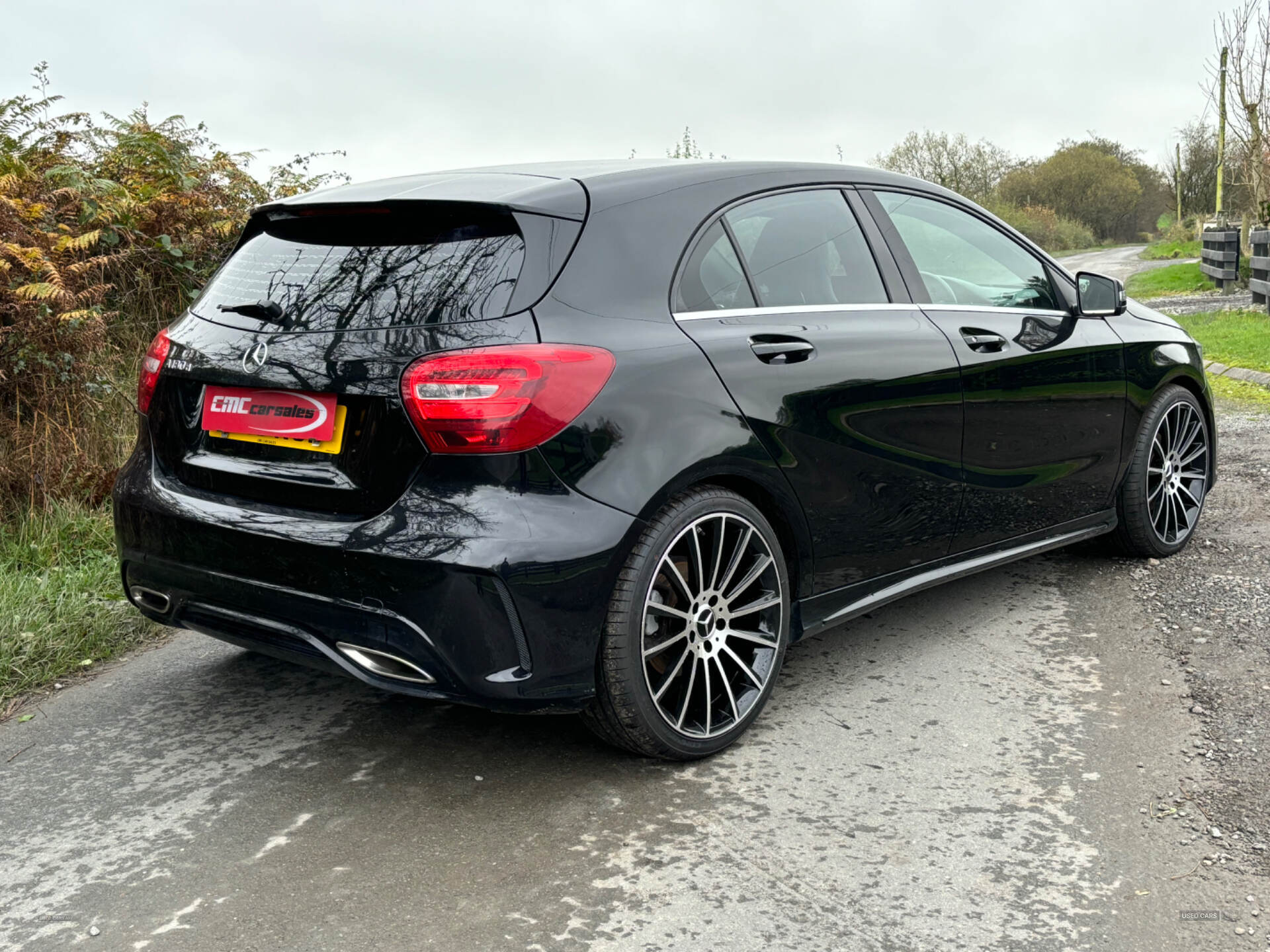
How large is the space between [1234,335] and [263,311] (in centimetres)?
1270

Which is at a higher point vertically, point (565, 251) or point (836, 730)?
point (565, 251)

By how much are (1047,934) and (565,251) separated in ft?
6.49

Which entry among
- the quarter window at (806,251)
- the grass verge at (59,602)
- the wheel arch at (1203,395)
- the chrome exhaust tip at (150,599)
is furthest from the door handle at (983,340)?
the grass verge at (59,602)

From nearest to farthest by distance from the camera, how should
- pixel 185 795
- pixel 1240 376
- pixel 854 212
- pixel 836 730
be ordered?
1. pixel 185 795
2. pixel 836 730
3. pixel 854 212
4. pixel 1240 376

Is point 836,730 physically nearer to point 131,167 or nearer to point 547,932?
point 547,932

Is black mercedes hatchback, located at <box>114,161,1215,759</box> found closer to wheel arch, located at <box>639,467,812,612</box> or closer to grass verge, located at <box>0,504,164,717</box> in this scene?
wheel arch, located at <box>639,467,812,612</box>

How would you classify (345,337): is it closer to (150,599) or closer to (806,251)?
(150,599)

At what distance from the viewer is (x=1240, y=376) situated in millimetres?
10992

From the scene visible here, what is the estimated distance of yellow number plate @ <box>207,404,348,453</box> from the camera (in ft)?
10.2

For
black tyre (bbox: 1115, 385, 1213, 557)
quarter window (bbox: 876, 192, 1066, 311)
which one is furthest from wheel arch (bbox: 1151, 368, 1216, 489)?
quarter window (bbox: 876, 192, 1066, 311)

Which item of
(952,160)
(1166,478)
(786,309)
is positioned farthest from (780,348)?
(952,160)

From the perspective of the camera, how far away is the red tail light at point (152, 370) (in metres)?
3.61

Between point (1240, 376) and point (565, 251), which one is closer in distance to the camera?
point (565, 251)

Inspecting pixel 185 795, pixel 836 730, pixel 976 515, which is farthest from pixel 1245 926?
pixel 185 795
